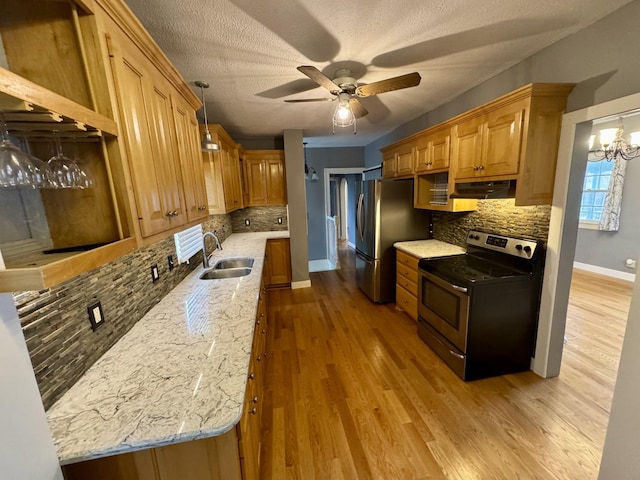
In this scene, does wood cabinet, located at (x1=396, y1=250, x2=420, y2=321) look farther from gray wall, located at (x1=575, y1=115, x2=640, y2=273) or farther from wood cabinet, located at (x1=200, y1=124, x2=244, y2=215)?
gray wall, located at (x1=575, y1=115, x2=640, y2=273)

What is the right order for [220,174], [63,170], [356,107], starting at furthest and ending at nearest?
[220,174]
[356,107]
[63,170]

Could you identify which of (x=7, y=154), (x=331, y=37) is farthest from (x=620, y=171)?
(x=7, y=154)

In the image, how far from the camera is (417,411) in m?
1.94

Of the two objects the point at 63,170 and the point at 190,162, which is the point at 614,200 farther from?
the point at 63,170

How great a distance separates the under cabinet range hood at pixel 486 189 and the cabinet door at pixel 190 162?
2.32 m

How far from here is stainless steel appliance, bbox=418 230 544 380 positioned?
→ 2.12 m

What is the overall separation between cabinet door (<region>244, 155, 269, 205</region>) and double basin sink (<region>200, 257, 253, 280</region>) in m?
1.65

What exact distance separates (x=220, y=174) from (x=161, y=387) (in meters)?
2.37

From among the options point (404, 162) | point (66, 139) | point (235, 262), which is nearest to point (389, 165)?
point (404, 162)

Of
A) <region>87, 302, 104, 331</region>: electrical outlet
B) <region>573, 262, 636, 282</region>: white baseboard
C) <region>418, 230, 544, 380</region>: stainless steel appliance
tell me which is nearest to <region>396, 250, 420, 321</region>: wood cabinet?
<region>418, 230, 544, 380</region>: stainless steel appliance

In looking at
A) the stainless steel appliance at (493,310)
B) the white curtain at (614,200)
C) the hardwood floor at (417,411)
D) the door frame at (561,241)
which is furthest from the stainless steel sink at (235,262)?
the white curtain at (614,200)

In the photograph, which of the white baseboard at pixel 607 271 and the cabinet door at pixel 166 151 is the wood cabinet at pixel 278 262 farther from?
the white baseboard at pixel 607 271

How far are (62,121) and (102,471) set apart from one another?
1123 millimetres

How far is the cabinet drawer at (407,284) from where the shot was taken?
3.09 meters
